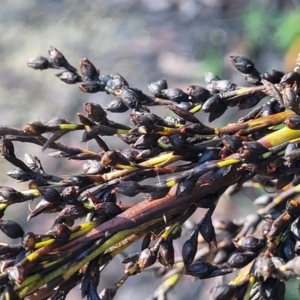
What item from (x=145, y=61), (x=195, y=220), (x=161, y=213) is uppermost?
(x=161, y=213)

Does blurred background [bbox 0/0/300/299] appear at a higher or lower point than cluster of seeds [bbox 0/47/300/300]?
lower

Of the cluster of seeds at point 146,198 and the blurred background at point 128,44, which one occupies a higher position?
the cluster of seeds at point 146,198

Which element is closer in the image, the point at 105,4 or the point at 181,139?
the point at 181,139

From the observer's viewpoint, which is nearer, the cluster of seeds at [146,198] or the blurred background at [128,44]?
the cluster of seeds at [146,198]

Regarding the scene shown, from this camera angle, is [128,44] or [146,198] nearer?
[146,198]

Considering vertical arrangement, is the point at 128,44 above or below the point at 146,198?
below

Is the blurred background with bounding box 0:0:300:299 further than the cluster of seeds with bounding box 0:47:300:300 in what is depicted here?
Yes

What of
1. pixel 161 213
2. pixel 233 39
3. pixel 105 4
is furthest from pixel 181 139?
pixel 105 4

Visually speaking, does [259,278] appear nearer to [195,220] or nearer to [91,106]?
[91,106]
